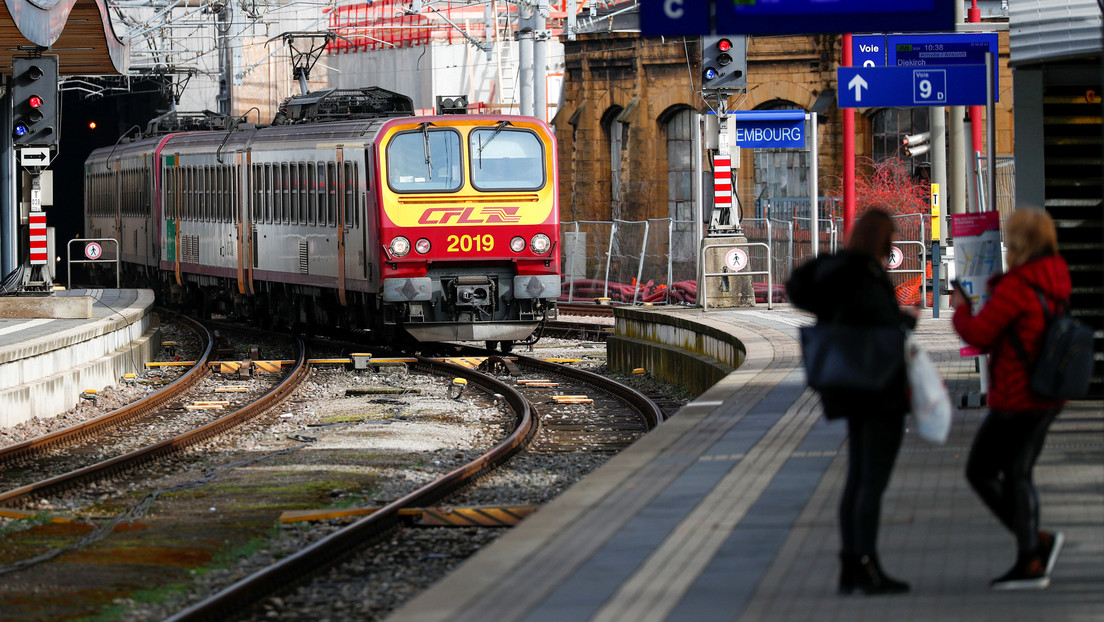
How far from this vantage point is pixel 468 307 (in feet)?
68.6

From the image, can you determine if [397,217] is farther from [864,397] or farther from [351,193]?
[864,397]

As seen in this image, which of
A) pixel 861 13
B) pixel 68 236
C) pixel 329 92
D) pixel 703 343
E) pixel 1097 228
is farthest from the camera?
pixel 68 236

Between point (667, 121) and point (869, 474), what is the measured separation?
35947 mm

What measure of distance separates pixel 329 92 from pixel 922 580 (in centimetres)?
1826

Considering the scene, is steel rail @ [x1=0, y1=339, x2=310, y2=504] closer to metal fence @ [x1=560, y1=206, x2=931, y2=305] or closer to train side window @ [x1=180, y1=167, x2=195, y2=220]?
train side window @ [x1=180, y1=167, x2=195, y2=220]

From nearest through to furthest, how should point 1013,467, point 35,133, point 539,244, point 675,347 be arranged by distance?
point 1013,467
point 675,347
point 35,133
point 539,244

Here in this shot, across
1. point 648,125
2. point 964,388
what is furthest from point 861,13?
point 648,125

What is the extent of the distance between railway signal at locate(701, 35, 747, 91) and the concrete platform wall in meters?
2.90

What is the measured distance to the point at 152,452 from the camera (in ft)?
41.1

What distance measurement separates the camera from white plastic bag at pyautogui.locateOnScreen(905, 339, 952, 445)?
240 inches

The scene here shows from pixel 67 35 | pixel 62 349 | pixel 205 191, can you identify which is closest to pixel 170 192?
pixel 205 191

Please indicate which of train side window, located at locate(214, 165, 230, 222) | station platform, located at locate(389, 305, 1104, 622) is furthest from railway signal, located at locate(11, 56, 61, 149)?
station platform, located at locate(389, 305, 1104, 622)

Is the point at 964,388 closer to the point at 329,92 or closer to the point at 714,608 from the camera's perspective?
the point at 714,608

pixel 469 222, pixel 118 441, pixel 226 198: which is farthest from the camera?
pixel 226 198
